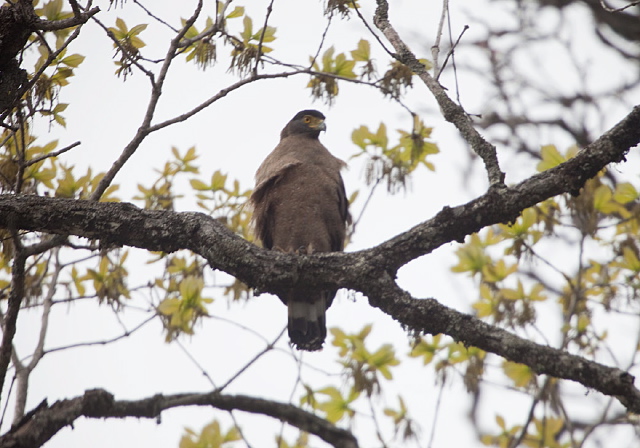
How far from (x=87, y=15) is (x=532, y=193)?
1.68 metres

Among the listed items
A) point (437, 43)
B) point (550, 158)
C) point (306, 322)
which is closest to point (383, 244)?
point (437, 43)

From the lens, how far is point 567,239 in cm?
733

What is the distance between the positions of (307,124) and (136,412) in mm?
3040

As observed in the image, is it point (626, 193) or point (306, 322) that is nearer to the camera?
point (626, 193)

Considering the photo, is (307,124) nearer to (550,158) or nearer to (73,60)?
(550,158)

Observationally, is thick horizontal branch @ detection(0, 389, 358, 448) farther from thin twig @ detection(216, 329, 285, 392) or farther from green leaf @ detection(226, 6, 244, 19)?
green leaf @ detection(226, 6, 244, 19)

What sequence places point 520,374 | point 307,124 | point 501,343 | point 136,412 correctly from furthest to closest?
point 307,124, point 520,374, point 136,412, point 501,343

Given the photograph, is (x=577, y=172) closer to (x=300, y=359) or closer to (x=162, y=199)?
(x=300, y=359)

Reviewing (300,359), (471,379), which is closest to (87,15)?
(300,359)

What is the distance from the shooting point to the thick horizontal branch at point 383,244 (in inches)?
99.9

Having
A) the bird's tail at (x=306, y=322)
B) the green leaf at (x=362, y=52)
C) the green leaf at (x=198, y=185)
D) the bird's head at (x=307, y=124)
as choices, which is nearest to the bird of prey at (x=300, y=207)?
the bird's tail at (x=306, y=322)

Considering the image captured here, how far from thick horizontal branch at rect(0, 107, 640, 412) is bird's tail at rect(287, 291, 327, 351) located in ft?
4.77

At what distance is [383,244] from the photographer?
2832 millimetres

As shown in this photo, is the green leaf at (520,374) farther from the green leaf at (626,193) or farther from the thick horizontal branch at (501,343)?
the thick horizontal branch at (501,343)
